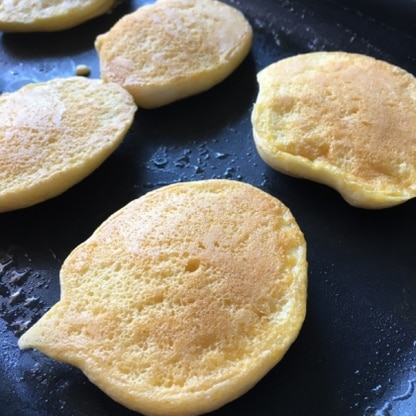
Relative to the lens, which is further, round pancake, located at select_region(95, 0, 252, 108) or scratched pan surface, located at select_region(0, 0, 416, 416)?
round pancake, located at select_region(95, 0, 252, 108)

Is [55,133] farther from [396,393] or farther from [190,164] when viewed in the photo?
[396,393]

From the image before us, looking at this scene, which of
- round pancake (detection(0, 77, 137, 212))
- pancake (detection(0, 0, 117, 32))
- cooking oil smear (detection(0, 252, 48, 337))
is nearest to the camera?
cooking oil smear (detection(0, 252, 48, 337))

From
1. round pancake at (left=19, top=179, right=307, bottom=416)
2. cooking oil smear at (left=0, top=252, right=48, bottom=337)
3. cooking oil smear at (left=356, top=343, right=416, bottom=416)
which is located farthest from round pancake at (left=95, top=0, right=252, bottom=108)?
cooking oil smear at (left=356, top=343, right=416, bottom=416)

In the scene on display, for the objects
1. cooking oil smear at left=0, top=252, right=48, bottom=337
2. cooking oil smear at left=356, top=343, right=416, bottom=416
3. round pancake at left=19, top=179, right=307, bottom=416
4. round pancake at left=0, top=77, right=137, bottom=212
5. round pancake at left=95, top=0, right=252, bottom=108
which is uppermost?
round pancake at left=95, top=0, right=252, bottom=108

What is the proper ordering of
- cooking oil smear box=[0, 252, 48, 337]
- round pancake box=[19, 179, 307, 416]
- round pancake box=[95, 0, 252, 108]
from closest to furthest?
round pancake box=[19, 179, 307, 416]
cooking oil smear box=[0, 252, 48, 337]
round pancake box=[95, 0, 252, 108]

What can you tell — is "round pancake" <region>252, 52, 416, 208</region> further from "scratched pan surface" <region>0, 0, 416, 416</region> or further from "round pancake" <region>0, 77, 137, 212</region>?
"round pancake" <region>0, 77, 137, 212</region>

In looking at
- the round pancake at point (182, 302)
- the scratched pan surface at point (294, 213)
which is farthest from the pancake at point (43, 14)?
the round pancake at point (182, 302)
